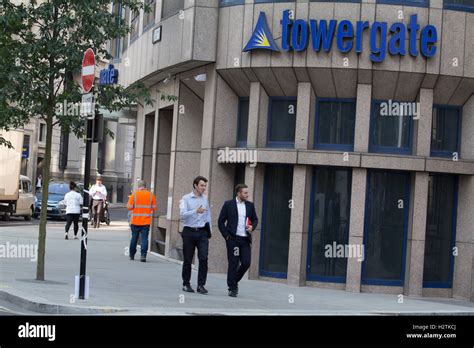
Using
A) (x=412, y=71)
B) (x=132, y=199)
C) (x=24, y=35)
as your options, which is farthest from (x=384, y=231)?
(x=24, y=35)

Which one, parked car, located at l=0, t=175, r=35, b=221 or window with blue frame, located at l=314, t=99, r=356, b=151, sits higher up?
window with blue frame, located at l=314, t=99, r=356, b=151

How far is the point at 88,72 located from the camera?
14.9m

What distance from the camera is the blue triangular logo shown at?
65.4 ft

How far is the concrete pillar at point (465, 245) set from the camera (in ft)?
66.3

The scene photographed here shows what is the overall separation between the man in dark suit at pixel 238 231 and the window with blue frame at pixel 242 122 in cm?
485

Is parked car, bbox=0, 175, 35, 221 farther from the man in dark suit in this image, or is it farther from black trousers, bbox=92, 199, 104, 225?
the man in dark suit

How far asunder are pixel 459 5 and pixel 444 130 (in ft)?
8.43

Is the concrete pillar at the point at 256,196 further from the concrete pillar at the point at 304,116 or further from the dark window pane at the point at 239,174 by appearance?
the concrete pillar at the point at 304,116

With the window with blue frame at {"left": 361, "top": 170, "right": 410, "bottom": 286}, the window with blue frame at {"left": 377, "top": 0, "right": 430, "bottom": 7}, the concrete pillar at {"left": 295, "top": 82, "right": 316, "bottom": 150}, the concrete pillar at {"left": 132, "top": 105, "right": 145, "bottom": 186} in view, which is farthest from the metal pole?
the concrete pillar at {"left": 132, "top": 105, "right": 145, "bottom": 186}

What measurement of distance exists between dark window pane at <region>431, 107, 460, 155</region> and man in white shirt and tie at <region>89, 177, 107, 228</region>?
757 inches

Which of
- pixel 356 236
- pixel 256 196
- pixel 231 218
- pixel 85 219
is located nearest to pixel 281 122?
pixel 256 196

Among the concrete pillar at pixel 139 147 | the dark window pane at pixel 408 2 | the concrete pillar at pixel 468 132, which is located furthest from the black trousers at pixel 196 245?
the concrete pillar at pixel 139 147
